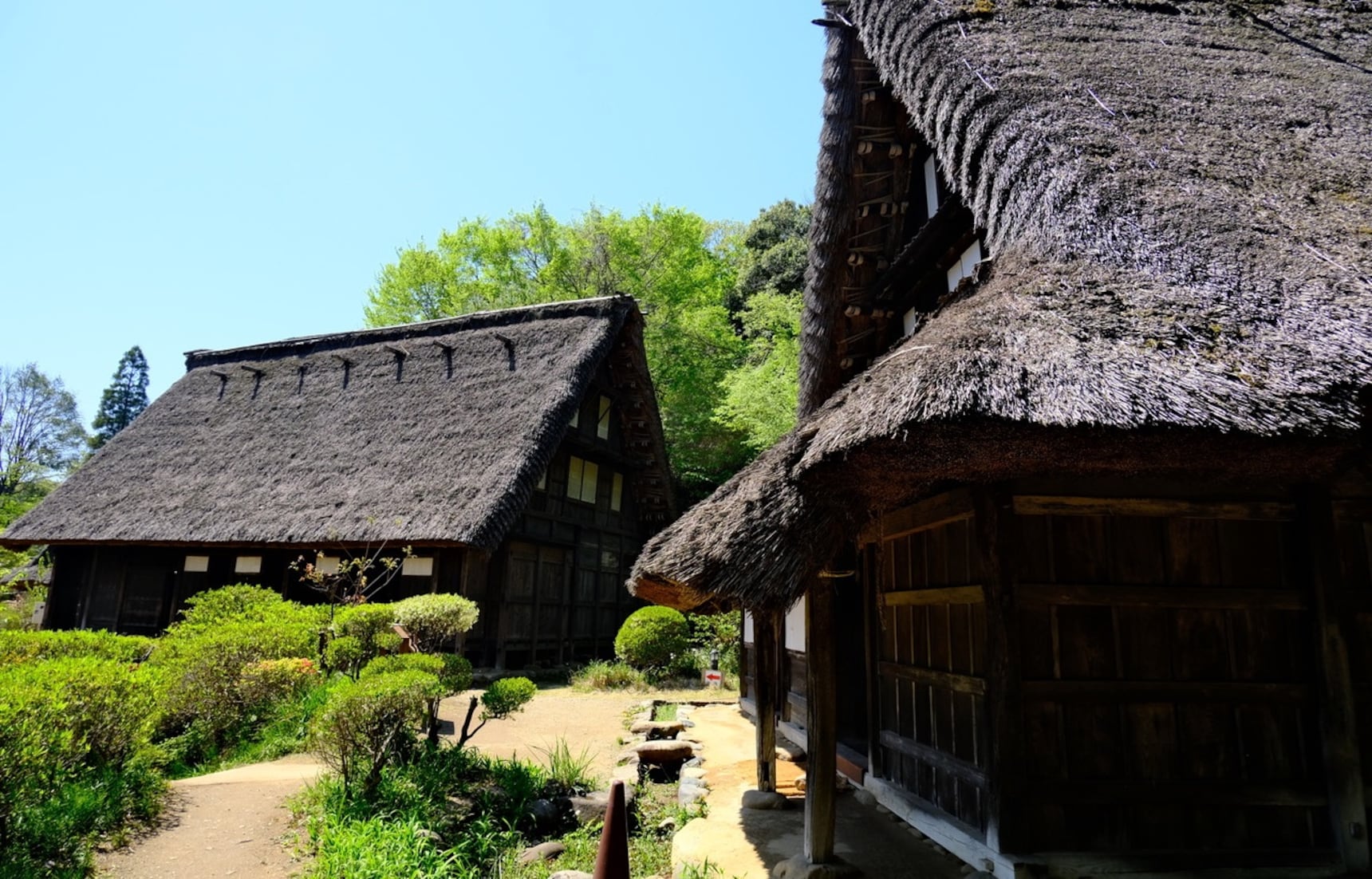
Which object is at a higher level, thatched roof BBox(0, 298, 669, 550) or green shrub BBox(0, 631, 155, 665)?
thatched roof BBox(0, 298, 669, 550)

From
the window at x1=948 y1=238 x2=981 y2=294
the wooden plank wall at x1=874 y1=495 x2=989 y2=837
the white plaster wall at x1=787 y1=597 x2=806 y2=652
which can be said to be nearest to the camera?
the wooden plank wall at x1=874 y1=495 x2=989 y2=837

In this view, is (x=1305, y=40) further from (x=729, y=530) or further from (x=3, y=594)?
(x=3, y=594)

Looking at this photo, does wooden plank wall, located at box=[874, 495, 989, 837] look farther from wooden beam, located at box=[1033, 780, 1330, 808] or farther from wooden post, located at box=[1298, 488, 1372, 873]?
wooden post, located at box=[1298, 488, 1372, 873]

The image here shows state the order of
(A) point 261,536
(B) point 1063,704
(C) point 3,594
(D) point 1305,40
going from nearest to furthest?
(B) point 1063,704, (D) point 1305,40, (A) point 261,536, (C) point 3,594

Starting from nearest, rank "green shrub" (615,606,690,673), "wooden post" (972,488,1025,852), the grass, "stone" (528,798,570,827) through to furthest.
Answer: "wooden post" (972,488,1025,852) < "stone" (528,798,570,827) < the grass < "green shrub" (615,606,690,673)

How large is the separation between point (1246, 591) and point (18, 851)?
669 cm

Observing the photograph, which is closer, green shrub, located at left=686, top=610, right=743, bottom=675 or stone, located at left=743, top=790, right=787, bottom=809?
stone, located at left=743, top=790, right=787, bottom=809

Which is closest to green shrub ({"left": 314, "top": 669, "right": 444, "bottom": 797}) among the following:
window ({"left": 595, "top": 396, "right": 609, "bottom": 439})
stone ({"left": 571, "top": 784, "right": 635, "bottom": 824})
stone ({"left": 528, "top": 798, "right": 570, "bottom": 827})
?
stone ({"left": 528, "top": 798, "right": 570, "bottom": 827})

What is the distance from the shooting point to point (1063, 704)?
3.94 meters

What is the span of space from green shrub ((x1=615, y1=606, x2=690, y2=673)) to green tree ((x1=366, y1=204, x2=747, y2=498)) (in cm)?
1100

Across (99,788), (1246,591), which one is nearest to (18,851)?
(99,788)

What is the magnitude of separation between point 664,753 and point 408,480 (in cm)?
769

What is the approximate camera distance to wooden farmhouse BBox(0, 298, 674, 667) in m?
12.5

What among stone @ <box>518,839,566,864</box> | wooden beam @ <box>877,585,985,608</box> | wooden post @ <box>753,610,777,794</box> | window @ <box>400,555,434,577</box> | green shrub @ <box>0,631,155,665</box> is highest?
window @ <box>400,555,434,577</box>
